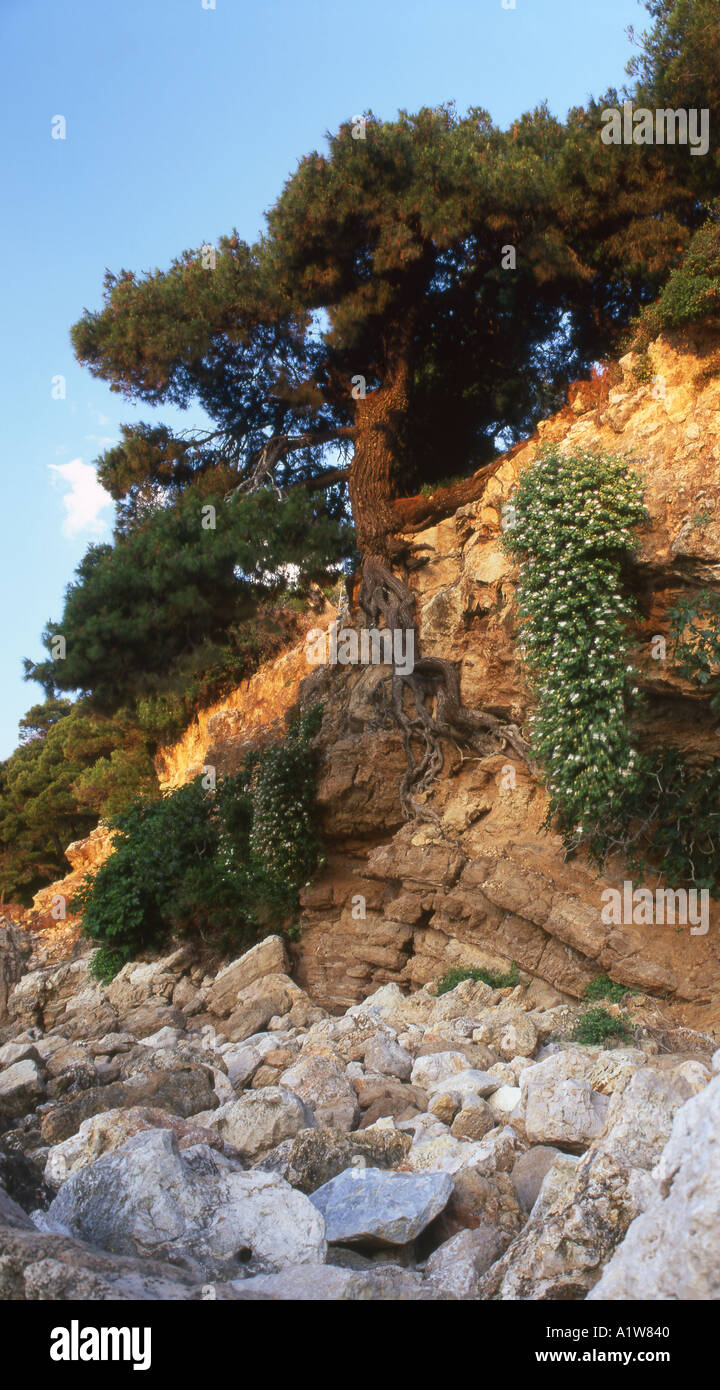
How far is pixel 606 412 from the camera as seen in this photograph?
9227 mm

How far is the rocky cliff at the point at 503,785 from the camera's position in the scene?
25.5 feet

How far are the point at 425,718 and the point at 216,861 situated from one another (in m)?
3.74

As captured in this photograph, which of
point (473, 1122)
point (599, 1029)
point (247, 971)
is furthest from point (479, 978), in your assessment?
point (473, 1122)

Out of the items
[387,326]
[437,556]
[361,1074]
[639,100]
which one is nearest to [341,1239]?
[361,1074]

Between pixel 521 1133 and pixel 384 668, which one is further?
pixel 384 668

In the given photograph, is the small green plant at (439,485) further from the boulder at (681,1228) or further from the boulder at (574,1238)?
the boulder at (681,1228)

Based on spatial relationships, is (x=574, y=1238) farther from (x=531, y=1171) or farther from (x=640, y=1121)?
(x=531, y=1171)

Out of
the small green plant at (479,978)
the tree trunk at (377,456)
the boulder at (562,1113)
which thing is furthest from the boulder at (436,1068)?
the tree trunk at (377,456)

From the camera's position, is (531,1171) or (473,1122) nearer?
(531,1171)

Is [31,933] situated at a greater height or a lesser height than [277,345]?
lesser

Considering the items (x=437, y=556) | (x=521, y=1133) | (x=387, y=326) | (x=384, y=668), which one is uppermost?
(x=387, y=326)

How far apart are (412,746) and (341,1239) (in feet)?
23.7

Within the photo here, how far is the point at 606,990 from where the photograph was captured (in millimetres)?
7641
